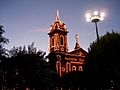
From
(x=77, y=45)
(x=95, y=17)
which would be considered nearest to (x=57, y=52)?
(x=77, y=45)

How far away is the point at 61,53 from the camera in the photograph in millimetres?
65875

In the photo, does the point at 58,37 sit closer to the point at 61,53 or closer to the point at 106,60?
the point at 61,53

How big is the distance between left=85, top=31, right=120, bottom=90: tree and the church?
30921 mm

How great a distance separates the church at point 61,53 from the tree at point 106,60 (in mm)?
30921

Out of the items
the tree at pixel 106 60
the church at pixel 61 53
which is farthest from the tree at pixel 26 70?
the church at pixel 61 53

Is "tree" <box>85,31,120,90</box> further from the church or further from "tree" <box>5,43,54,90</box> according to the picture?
the church

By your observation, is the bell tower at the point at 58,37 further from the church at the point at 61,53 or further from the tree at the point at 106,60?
the tree at the point at 106,60

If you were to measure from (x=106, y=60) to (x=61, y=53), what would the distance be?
3553cm

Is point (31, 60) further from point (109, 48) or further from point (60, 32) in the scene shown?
point (60, 32)

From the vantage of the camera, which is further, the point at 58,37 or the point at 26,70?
the point at 58,37

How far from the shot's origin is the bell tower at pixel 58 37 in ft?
223

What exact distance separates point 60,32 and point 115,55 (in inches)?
1597

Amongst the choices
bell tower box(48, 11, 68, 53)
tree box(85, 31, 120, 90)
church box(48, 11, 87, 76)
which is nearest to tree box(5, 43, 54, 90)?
tree box(85, 31, 120, 90)

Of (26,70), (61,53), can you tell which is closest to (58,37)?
(61,53)
